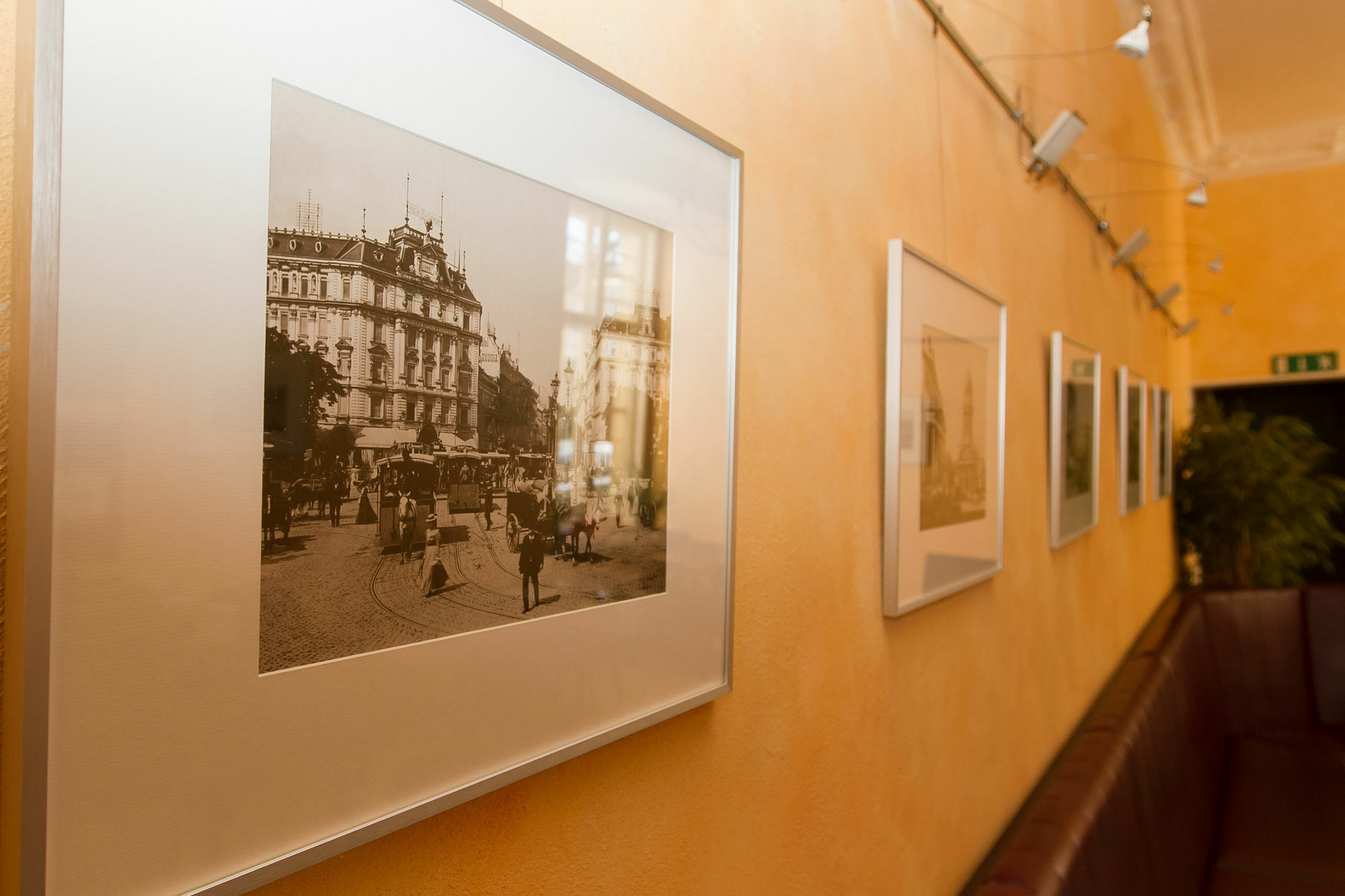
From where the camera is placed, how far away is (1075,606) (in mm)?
3367

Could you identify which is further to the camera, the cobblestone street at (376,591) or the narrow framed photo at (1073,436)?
the narrow framed photo at (1073,436)

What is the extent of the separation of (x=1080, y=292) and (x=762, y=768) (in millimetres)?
3120

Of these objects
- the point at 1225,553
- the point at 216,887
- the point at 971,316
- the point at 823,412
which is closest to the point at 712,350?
the point at 823,412

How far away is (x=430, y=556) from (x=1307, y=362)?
342 inches

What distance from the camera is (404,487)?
713 mm

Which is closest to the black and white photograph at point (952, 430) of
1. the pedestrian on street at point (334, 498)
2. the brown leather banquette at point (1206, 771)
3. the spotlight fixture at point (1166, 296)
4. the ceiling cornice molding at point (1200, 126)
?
the brown leather banquette at point (1206, 771)

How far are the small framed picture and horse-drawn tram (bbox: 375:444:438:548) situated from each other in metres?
5.78

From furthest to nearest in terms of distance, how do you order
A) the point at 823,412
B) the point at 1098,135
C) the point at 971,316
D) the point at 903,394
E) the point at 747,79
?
the point at 1098,135 → the point at 971,316 → the point at 903,394 → the point at 823,412 → the point at 747,79

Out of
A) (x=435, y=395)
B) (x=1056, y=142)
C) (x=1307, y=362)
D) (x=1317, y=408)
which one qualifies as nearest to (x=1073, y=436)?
(x=1056, y=142)

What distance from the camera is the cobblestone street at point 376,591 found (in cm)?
63

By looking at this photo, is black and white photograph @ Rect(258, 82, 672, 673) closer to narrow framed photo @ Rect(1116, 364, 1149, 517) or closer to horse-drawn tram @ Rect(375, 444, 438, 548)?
horse-drawn tram @ Rect(375, 444, 438, 548)

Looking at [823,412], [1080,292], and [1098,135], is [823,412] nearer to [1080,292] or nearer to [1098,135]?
[1080,292]

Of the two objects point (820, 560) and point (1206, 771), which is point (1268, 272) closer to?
point (1206, 771)

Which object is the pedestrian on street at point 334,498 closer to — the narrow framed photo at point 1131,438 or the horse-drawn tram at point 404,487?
the horse-drawn tram at point 404,487
